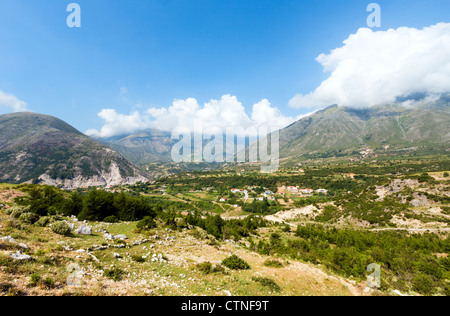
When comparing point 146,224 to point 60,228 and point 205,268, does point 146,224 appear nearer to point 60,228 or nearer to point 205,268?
point 60,228

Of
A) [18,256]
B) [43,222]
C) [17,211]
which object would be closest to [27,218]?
[43,222]

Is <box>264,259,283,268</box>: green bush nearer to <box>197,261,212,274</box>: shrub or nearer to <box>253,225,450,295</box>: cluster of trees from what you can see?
<box>253,225,450,295</box>: cluster of trees

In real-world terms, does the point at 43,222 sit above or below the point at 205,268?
above

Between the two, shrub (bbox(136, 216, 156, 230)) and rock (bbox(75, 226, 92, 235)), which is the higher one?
rock (bbox(75, 226, 92, 235))

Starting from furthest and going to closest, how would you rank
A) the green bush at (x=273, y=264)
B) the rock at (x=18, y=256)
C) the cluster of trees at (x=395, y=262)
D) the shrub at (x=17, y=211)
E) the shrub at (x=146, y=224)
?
the shrub at (x=146, y=224)
the green bush at (x=273, y=264)
the shrub at (x=17, y=211)
the cluster of trees at (x=395, y=262)
the rock at (x=18, y=256)

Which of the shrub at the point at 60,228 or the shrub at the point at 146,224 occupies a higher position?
the shrub at the point at 60,228

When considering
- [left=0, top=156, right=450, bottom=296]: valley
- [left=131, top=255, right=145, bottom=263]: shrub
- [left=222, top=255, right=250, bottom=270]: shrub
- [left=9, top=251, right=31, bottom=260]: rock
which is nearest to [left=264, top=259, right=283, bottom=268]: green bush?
[left=0, top=156, right=450, bottom=296]: valley

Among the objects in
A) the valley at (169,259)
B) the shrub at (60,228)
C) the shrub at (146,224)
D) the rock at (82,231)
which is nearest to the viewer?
the valley at (169,259)

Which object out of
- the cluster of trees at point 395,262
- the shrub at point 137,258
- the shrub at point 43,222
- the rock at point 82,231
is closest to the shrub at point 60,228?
the rock at point 82,231

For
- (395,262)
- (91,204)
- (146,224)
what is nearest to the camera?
(395,262)

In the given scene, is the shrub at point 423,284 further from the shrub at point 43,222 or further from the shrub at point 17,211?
the shrub at point 17,211

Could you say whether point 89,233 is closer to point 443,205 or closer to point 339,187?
point 443,205

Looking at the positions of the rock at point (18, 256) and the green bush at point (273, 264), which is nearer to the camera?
the rock at point (18, 256)

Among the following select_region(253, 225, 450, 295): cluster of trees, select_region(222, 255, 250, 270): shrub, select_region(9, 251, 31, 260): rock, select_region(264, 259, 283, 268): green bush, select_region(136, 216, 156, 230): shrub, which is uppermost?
select_region(9, 251, 31, 260): rock
